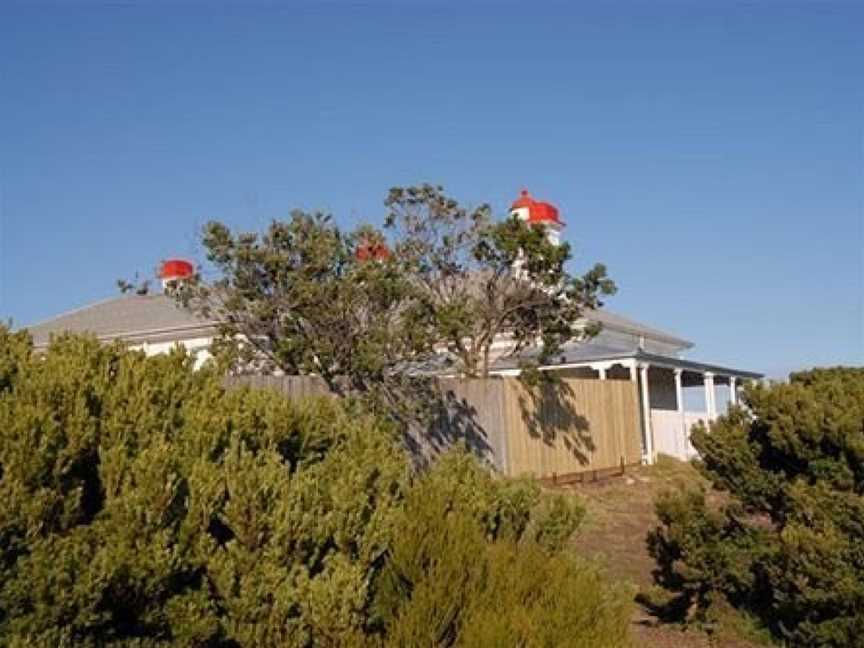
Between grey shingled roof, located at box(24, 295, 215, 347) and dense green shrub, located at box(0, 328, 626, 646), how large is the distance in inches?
716

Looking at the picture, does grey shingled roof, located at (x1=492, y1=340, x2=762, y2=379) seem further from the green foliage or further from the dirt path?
the green foliage

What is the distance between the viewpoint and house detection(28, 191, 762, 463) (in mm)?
23078

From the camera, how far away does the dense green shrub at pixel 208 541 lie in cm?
383

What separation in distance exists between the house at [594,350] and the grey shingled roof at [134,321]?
23mm

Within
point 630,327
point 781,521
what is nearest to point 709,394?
point 630,327

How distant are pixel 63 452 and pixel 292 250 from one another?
1044 centimetres

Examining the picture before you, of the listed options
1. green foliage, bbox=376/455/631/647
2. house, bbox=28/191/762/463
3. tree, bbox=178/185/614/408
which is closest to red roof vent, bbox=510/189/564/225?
house, bbox=28/191/762/463

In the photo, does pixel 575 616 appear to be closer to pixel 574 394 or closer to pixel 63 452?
pixel 63 452

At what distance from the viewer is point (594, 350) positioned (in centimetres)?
2433

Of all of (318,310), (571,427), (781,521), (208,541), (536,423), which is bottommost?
(781,521)

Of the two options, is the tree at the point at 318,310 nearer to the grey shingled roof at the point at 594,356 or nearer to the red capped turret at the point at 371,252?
the red capped turret at the point at 371,252

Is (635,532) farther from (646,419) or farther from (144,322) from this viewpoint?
(144,322)

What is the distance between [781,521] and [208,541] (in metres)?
5.53

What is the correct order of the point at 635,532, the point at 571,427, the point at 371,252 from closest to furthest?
the point at 635,532 < the point at 371,252 < the point at 571,427
